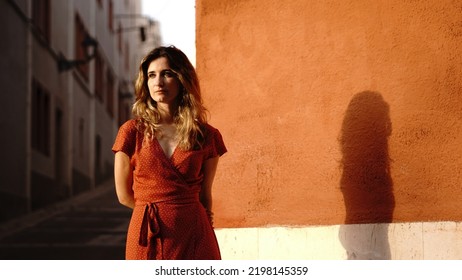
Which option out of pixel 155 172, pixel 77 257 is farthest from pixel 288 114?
pixel 77 257

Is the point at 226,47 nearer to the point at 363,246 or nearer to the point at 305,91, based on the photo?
the point at 305,91

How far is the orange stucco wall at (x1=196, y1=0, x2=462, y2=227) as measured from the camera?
13.7 ft

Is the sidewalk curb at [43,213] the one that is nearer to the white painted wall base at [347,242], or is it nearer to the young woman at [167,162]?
the white painted wall base at [347,242]

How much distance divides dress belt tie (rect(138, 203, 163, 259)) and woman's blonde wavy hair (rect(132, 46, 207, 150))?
0.29 metres

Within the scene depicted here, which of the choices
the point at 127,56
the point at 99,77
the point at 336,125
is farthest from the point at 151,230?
the point at 127,56

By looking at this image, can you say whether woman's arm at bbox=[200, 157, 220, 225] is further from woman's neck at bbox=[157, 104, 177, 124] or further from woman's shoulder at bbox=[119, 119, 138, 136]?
woman's shoulder at bbox=[119, 119, 138, 136]

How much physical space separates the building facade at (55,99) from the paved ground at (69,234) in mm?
520

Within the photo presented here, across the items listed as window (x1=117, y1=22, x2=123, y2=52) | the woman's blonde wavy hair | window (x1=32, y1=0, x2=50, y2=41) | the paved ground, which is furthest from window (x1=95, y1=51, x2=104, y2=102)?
the woman's blonde wavy hair

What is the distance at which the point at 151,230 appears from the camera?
3.09 metres

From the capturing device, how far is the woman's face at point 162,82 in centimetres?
317

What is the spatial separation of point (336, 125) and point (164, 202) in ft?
5.53

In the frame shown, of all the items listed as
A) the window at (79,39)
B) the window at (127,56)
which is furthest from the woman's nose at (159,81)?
the window at (127,56)

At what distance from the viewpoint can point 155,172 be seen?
3.08m

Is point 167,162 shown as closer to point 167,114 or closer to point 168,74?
point 167,114
